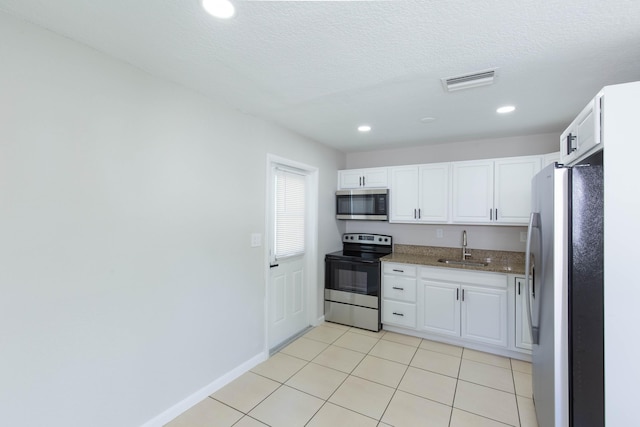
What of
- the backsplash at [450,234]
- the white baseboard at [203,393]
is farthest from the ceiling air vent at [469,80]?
the white baseboard at [203,393]

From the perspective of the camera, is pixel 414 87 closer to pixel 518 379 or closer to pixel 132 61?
pixel 132 61

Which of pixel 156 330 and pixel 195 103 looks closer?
pixel 156 330

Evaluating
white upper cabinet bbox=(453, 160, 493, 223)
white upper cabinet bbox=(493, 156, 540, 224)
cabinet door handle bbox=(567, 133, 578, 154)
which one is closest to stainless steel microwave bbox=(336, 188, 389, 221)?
white upper cabinet bbox=(453, 160, 493, 223)

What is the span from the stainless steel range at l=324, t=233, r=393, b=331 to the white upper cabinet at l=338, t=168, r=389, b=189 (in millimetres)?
739

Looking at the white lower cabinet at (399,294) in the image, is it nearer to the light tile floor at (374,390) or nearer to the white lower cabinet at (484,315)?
the light tile floor at (374,390)

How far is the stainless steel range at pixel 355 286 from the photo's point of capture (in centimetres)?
355

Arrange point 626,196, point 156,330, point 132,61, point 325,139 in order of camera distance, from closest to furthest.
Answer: point 626,196 < point 132,61 < point 156,330 < point 325,139

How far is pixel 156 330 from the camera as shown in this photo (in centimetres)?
196

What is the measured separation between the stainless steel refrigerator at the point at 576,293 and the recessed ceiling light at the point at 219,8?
170 centimetres

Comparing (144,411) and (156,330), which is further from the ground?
(156,330)

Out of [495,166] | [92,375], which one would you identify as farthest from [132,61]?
[495,166]

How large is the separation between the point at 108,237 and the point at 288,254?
74.8 inches

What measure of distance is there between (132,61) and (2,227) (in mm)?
1135

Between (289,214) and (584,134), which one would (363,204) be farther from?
(584,134)
